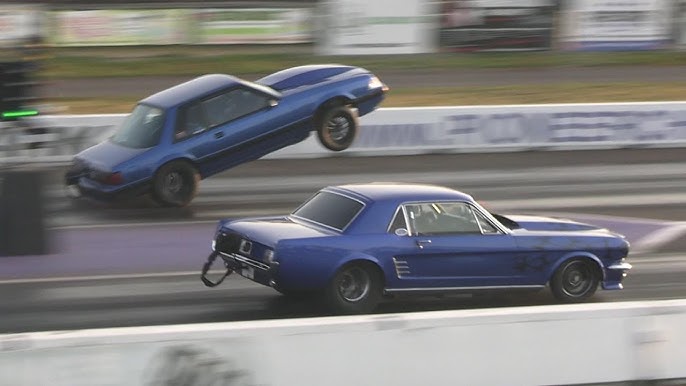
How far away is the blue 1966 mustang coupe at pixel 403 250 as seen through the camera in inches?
369

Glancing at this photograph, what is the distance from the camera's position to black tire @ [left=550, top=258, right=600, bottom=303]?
10.3 meters

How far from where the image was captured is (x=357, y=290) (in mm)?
9648

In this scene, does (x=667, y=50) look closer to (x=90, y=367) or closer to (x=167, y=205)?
(x=167, y=205)

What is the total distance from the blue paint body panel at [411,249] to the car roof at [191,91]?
4.90m

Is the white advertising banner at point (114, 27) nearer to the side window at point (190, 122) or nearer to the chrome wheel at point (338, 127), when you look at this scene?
the chrome wheel at point (338, 127)

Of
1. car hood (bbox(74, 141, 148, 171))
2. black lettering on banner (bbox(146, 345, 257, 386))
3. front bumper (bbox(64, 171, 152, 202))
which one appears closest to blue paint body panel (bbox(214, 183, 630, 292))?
black lettering on banner (bbox(146, 345, 257, 386))

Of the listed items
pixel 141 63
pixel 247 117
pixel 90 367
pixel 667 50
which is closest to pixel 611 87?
pixel 667 50

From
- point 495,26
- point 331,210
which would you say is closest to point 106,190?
point 331,210

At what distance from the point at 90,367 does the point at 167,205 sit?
8388mm

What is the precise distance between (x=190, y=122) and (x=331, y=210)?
16.9 ft

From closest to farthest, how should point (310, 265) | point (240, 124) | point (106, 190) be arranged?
point (310, 265)
point (106, 190)
point (240, 124)

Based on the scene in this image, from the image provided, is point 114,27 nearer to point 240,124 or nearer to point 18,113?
point 240,124

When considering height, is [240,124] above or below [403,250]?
above

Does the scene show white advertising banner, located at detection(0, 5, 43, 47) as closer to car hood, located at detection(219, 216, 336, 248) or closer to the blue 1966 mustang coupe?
car hood, located at detection(219, 216, 336, 248)
